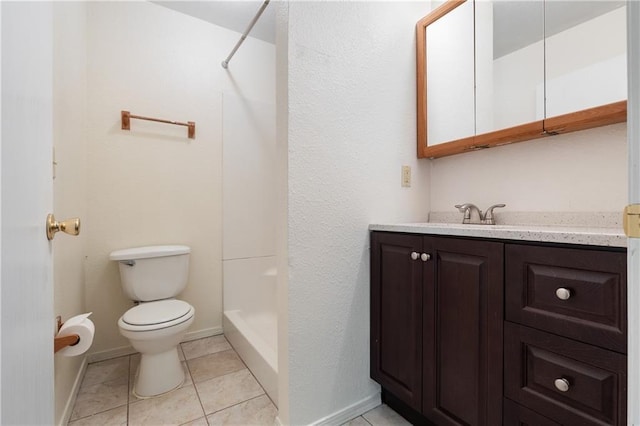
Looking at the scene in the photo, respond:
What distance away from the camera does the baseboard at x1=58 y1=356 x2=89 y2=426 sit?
130 cm

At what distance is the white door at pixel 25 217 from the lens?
1.33 feet

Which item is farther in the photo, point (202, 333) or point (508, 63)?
point (202, 333)

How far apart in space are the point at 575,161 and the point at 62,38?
93.2 inches

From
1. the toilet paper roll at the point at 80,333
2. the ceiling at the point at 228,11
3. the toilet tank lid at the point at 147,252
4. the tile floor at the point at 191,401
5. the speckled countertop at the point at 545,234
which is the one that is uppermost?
the ceiling at the point at 228,11

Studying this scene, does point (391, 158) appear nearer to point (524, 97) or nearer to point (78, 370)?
point (524, 97)

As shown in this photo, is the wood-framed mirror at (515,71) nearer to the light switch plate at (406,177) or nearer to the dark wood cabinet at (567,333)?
the light switch plate at (406,177)

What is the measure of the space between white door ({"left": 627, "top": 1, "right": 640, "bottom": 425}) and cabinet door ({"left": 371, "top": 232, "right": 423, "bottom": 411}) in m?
0.78

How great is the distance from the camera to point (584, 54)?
1141 millimetres

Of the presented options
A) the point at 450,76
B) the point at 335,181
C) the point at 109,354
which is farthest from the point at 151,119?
the point at 450,76

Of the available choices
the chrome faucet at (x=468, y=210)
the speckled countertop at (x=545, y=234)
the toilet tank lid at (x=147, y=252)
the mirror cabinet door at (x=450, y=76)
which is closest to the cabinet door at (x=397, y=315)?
the speckled countertop at (x=545, y=234)

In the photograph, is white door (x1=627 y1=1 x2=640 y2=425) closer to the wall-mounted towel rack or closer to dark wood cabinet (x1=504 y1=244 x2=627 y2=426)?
dark wood cabinet (x1=504 y1=244 x2=627 y2=426)

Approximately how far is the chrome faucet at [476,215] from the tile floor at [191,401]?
1009 mm

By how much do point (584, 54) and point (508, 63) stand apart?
275 mm

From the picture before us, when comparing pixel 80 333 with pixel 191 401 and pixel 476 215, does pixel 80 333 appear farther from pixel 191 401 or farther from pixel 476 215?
pixel 476 215
